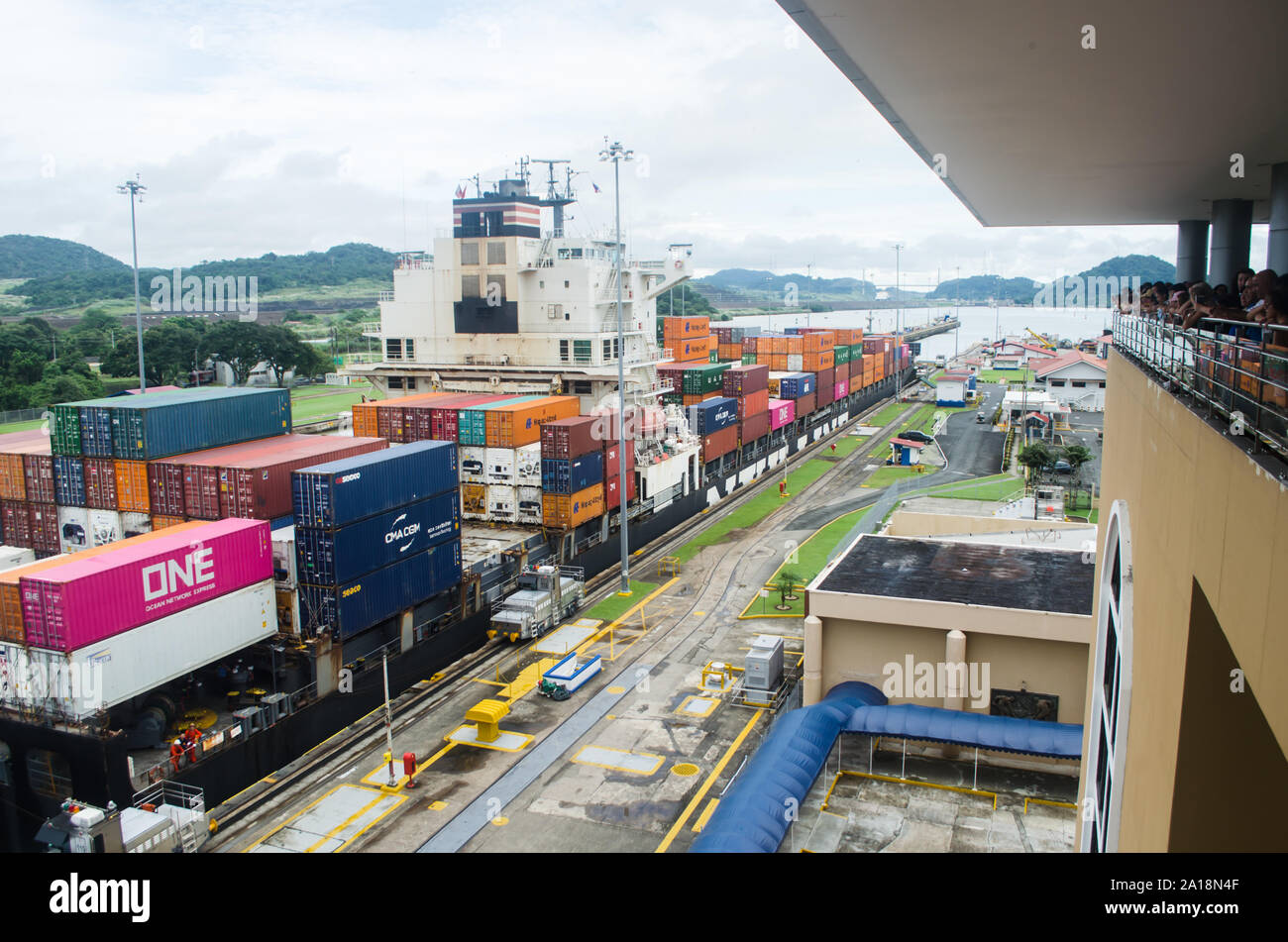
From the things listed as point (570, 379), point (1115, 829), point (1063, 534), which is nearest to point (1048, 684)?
point (1063, 534)

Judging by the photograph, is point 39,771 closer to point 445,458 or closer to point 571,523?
point 445,458

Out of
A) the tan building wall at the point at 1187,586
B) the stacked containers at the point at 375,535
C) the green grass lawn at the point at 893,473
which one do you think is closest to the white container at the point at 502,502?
the stacked containers at the point at 375,535

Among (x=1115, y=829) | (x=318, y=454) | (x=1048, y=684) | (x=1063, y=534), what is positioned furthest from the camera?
(x=1063, y=534)

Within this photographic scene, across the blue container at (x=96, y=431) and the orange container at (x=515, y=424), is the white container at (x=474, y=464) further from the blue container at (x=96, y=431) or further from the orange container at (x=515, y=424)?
the blue container at (x=96, y=431)

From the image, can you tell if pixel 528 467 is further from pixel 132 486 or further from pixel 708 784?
pixel 708 784

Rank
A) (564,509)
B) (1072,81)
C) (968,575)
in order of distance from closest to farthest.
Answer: (1072,81)
(968,575)
(564,509)

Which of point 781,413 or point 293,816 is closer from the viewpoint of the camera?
point 293,816

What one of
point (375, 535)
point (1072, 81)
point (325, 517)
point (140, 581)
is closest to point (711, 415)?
point (375, 535)

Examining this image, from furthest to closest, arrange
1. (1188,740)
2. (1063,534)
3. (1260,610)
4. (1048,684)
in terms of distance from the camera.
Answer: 1. (1063,534)
2. (1048,684)
3. (1188,740)
4. (1260,610)
